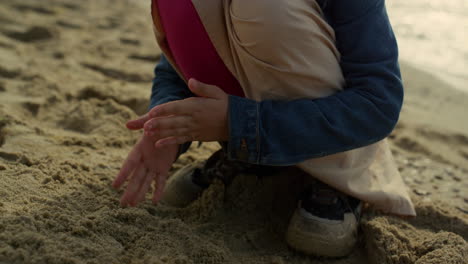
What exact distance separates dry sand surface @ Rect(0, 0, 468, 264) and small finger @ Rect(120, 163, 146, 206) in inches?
1.9

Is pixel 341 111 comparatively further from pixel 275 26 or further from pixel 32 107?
pixel 32 107

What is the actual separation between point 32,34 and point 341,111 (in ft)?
6.80

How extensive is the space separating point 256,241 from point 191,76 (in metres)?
0.44

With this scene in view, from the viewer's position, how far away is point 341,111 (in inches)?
43.8

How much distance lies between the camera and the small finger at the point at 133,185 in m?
1.14

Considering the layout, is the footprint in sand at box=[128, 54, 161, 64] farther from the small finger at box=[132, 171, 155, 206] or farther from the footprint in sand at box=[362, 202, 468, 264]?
the footprint in sand at box=[362, 202, 468, 264]

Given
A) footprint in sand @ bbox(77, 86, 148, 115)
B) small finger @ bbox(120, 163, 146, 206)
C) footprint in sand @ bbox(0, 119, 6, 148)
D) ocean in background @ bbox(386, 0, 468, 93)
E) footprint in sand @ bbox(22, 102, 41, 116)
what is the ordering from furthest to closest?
ocean in background @ bbox(386, 0, 468, 93) < footprint in sand @ bbox(77, 86, 148, 115) < footprint in sand @ bbox(22, 102, 41, 116) < footprint in sand @ bbox(0, 119, 6, 148) < small finger @ bbox(120, 163, 146, 206)

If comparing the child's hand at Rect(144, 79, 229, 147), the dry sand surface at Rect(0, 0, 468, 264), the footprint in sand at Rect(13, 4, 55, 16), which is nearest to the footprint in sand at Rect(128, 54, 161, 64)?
the dry sand surface at Rect(0, 0, 468, 264)

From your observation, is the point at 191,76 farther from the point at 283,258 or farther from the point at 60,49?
the point at 60,49

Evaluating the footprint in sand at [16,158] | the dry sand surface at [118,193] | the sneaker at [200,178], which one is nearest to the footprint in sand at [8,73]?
the dry sand surface at [118,193]

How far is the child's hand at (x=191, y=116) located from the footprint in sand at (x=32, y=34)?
1.83 meters

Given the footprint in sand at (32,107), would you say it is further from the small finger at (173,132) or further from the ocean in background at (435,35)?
the ocean in background at (435,35)

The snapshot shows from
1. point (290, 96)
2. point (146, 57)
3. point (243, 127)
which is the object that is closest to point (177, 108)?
point (243, 127)

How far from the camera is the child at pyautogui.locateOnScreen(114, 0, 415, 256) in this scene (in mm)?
1086
